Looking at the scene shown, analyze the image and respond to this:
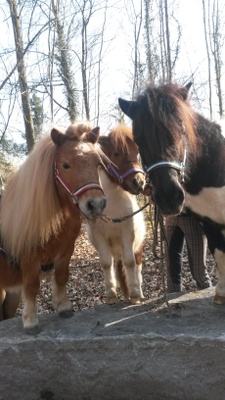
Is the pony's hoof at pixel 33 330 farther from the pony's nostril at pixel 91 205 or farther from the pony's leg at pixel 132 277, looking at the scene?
the pony's nostril at pixel 91 205

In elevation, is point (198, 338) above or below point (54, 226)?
below

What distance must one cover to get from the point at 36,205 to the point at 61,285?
757 millimetres

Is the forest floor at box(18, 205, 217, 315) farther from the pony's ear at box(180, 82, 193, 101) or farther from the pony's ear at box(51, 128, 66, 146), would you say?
the pony's ear at box(180, 82, 193, 101)

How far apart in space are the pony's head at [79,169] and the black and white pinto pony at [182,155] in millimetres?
325

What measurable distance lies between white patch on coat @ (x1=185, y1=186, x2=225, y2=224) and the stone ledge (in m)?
0.71

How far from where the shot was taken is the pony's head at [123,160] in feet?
10.1

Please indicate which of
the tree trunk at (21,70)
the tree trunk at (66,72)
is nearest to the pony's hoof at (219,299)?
the tree trunk at (21,70)

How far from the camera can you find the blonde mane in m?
2.57

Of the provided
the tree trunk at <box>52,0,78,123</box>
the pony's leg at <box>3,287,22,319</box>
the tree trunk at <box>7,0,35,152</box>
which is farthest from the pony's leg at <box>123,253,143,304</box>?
the tree trunk at <box>52,0,78,123</box>

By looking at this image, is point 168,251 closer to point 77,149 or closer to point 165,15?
point 77,149

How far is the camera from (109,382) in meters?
2.62

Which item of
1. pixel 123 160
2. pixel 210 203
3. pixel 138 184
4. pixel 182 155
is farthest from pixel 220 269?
pixel 123 160

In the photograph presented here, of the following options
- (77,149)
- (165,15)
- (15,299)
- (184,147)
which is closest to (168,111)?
(184,147)

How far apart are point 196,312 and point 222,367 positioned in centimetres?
52
